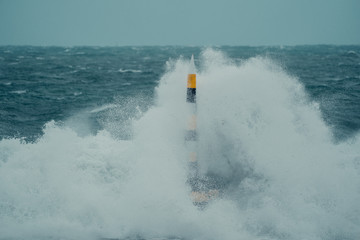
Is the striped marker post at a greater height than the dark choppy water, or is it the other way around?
the dark choppy water

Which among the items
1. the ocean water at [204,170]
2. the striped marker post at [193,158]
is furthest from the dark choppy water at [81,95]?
the striped marker post at [193,158]

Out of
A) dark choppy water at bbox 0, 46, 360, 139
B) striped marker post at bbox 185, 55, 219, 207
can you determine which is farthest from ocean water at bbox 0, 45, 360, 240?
dark choppy water at bbox 0, 46, 360, 139

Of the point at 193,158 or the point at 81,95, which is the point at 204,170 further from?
the point at 81,95

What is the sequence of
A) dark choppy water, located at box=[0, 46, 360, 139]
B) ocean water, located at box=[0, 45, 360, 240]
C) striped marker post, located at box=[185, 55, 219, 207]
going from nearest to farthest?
ocean water, located at box=[0, 45, 360, 240], striped marker post, located at box=[185, 55, 219, 207], dark choppy water, located at box=[0, 46, 360, 139]

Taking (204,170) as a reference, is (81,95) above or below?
above

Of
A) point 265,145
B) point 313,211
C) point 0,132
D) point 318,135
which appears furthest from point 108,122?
point 313,211

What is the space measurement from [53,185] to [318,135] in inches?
314

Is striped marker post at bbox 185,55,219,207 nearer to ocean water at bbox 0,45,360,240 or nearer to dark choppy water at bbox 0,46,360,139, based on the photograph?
ocean water at bbox 0,45,360,240

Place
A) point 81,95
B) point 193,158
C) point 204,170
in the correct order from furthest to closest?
point 81,95 → point 204,170 → point 193,158

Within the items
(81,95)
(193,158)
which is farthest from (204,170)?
(81,95)

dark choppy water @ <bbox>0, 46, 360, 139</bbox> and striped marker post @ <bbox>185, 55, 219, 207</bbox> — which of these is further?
dark choppy water @ <bbox>0, 46, 360, 139</bbox>

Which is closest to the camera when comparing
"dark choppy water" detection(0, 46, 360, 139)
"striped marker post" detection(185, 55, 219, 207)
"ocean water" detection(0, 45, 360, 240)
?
"ocean water" detection(0, 45, 360, 240)

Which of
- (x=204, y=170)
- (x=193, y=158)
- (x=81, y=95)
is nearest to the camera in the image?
(x=193, y=158)

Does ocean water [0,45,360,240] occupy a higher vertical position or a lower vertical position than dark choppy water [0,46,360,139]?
lower
